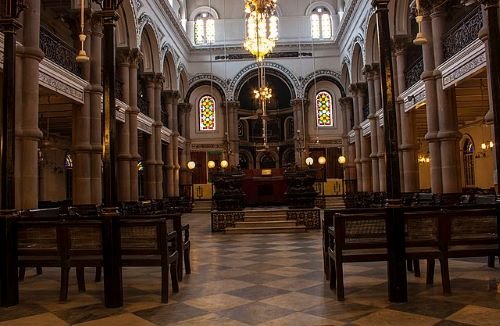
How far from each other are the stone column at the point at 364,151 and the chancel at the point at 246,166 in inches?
4.9

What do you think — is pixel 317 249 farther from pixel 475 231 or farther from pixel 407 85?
pixel 407 85

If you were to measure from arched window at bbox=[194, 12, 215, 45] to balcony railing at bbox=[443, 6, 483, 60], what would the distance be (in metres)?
20.8

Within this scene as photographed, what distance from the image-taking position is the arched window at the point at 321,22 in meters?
31.7

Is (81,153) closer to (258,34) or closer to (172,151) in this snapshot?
(258,34)

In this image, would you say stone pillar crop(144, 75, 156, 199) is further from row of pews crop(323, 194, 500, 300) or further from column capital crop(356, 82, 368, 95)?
row of pews crop(323, 194, 500, 300)

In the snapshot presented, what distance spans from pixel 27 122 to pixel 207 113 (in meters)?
21.9

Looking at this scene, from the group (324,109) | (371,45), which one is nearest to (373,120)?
(371,45)

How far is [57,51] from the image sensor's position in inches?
531

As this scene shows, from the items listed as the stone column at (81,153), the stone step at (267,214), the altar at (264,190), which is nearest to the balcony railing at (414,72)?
the altar at (264,190)

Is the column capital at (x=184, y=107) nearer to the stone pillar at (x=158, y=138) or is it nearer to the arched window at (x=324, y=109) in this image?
the stone pillar at (x=158, y=138)

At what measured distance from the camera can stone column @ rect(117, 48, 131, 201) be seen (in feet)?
58.1

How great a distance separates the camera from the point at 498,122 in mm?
5602

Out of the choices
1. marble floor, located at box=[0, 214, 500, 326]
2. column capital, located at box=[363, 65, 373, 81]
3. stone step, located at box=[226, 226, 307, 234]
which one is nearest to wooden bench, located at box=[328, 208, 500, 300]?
marble floor, located at box=[0, 214, 500, 326]

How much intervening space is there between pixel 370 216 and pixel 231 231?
891 centimetres
